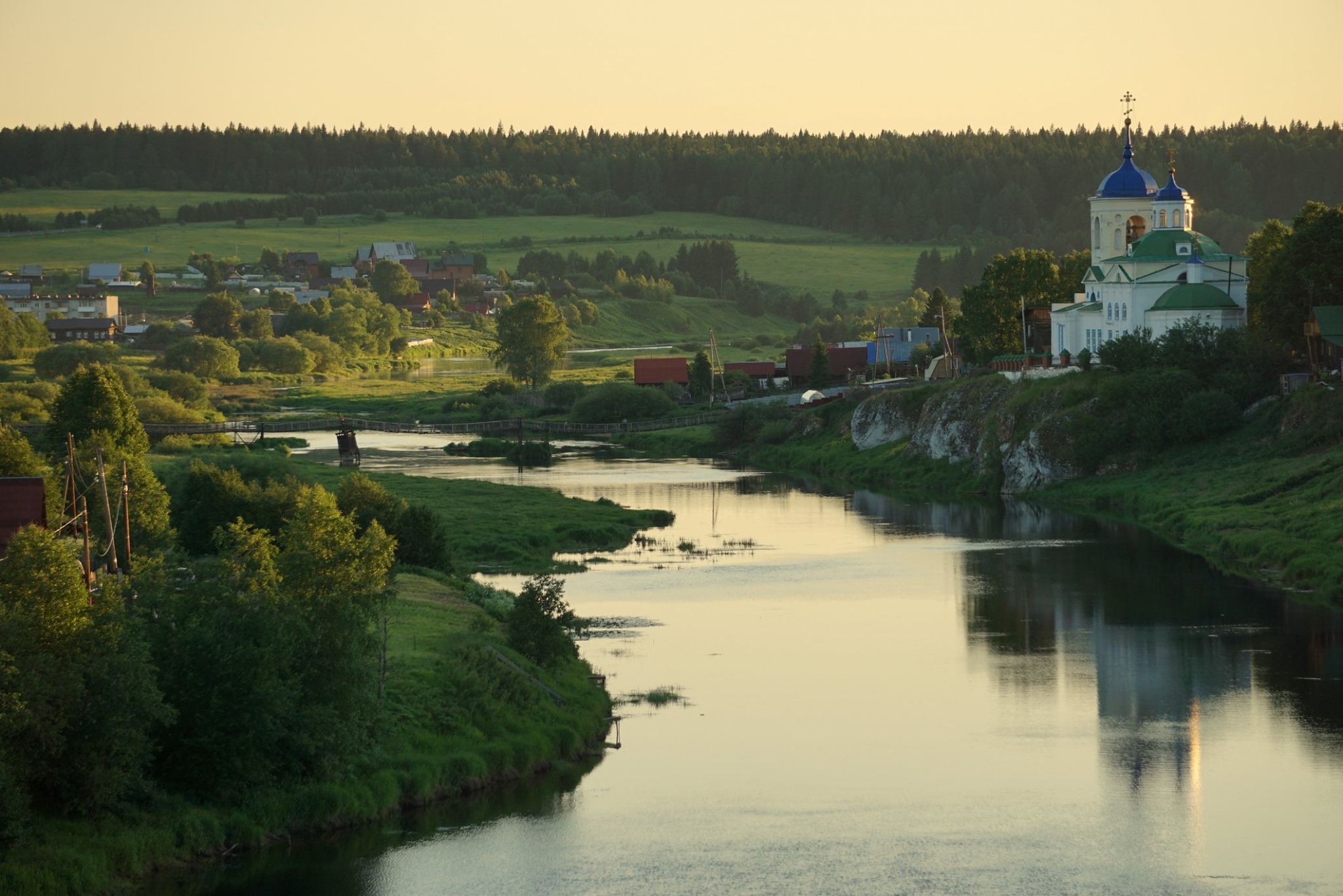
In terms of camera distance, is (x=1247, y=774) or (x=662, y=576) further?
(x=662, y=576)

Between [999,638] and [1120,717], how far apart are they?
7661 millimetres

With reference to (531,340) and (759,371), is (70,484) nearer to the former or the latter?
(759,371)

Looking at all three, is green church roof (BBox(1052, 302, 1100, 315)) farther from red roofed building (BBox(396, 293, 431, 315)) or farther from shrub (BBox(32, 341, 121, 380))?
red roofed building (BBox(396, 293, 431, 315))

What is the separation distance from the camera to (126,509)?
30.9 metres

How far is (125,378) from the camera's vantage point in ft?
344

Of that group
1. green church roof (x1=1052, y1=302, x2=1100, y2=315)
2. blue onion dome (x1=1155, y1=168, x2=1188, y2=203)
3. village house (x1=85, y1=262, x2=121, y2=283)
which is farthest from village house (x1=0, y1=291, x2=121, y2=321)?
blue onion dome (x1=1155, y1=168, x2=1188, y2=203)

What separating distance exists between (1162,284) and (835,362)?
34056 millimetres

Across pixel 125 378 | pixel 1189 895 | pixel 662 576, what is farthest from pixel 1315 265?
pixel 125 378

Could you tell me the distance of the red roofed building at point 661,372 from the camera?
10850 centimetres

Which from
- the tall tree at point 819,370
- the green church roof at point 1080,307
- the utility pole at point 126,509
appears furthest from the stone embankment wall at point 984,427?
the utility pole at point 126,509

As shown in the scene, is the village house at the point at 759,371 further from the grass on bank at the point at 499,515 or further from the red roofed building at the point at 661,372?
the grass on bank at the point at 499,515

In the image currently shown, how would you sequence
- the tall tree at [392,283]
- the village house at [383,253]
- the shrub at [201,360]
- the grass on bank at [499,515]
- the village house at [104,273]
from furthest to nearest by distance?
the village house at [383,253] < the village house at [104,273] < the tall tree at [392,283] < the shrub at [201,360] < the grass on bank at [499,515]

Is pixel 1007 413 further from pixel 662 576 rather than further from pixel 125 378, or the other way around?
pixel 125 378

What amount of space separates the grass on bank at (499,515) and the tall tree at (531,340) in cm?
4479
